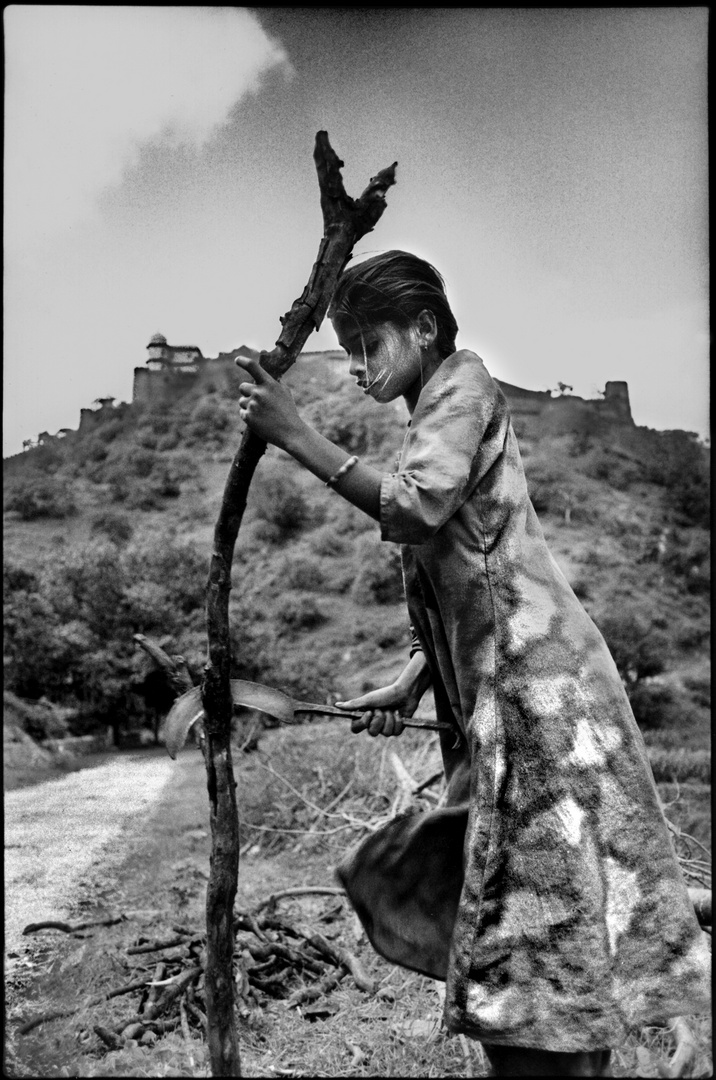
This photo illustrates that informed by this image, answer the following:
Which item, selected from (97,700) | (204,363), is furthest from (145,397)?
(97,700)

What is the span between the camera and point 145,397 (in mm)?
4660

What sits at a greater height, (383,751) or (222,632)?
(222,632)

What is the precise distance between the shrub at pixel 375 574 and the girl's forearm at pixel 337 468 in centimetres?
391

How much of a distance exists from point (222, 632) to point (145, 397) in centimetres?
261

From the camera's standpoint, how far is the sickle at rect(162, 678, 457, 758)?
7.59 feet

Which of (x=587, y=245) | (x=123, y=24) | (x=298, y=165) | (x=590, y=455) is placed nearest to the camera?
(x=123, y=24)

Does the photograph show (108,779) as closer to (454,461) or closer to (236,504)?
(236,504)

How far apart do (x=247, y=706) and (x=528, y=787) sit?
25.9 inches

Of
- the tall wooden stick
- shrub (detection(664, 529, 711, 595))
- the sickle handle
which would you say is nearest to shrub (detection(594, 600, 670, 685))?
shrub (detection(664, 529, 711, 595))

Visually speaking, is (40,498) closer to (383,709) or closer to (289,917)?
(289,917)

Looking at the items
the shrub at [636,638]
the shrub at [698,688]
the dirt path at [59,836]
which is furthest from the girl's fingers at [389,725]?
the shrub at [698,688]

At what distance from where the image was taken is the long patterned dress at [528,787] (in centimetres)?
203

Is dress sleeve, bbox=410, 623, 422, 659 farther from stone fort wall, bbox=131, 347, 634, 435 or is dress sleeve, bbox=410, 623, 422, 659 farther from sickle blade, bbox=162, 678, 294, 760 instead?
stone fort wall, bbox=131, 347, 634, 435

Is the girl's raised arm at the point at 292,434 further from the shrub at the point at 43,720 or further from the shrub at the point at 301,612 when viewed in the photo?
the shrub at the point at 301,612
